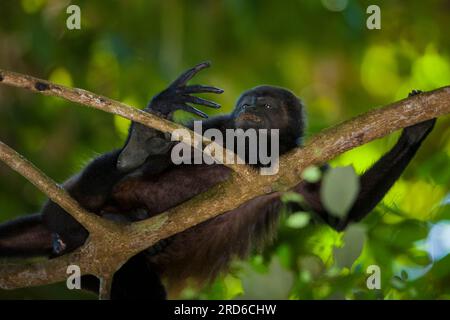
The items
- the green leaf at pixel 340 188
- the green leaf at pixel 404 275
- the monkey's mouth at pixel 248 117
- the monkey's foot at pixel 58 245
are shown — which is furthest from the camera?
the monkey's mouth at pixel 248 117

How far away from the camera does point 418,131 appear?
205 inches

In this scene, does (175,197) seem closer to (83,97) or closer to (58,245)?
(58,245)

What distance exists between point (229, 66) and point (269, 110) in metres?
4.03

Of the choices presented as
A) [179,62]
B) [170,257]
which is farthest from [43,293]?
[179,62]

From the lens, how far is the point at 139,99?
27.1ft

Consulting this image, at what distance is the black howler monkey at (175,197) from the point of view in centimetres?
516

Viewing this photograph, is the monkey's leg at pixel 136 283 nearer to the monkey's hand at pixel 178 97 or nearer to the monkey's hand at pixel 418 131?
the monkey's hand at pixel 178 97

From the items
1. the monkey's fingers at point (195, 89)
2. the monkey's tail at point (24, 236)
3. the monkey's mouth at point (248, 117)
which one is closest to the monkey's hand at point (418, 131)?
the monkey's mouth at point (248, 117)

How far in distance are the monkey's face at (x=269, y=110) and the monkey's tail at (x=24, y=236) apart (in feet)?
5.06

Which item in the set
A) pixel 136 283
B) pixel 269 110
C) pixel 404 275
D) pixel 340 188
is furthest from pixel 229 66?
pixel 340 188

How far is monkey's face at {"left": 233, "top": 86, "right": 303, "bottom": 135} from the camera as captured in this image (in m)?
5.41

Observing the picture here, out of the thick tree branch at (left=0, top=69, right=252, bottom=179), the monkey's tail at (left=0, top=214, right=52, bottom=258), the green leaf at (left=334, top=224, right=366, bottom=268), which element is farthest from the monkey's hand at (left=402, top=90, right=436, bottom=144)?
the monkey's tail at (left=0, top=214, right=52, bottom=258)

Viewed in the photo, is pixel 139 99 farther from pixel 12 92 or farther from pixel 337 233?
pixel 337 233

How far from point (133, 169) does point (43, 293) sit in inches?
75.4
